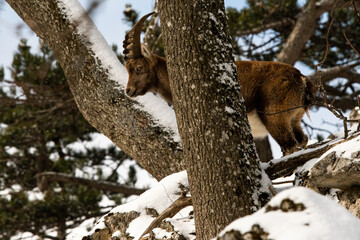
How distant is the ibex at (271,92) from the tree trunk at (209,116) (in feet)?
5.79

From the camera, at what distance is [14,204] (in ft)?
33.4

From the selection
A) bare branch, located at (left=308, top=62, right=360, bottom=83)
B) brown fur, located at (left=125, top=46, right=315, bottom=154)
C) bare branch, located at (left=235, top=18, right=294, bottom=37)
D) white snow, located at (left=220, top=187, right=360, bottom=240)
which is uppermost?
bare branch, located at (left=235, top=18, right=294, bottom=37)

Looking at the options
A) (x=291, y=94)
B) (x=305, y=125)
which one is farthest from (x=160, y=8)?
(x=305, y=125)

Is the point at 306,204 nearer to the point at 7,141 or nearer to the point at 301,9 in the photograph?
the point at 301,9

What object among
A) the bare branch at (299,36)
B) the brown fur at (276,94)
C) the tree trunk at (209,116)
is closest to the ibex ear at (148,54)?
the brown fur at (276,94)

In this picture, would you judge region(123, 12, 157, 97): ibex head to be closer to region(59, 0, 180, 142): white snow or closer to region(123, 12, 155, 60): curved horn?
region(123, 12, 155, 60): curved horn

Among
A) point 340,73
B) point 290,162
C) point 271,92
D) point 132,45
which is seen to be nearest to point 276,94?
point 271,92

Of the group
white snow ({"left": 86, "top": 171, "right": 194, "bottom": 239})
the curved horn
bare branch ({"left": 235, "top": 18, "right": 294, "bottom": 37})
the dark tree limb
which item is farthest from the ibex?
the dark tree limb

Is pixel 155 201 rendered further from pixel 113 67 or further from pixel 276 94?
pixel 276 94

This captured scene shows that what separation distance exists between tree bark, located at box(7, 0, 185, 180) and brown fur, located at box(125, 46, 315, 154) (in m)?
0.26

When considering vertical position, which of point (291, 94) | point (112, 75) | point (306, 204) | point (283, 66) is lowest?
point (306, 204)

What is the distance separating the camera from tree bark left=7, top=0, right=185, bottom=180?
4.59 metres

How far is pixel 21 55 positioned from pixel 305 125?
20.1 ft

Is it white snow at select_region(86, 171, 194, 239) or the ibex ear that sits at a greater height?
the ibex ear
